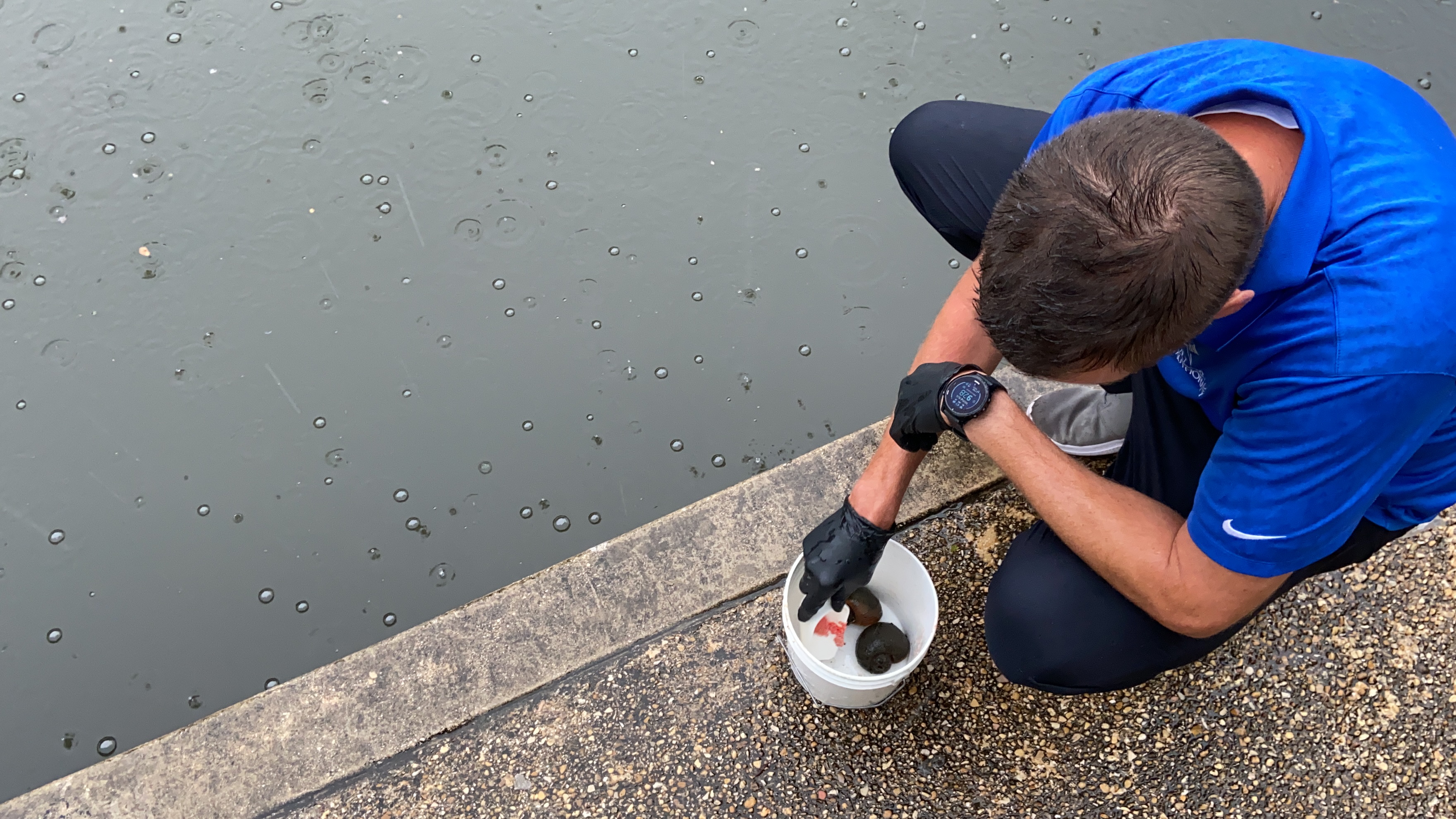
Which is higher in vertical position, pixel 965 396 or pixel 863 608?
pixel 965 396

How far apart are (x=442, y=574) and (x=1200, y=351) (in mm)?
1720

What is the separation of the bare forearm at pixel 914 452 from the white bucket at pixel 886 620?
9 centimetres

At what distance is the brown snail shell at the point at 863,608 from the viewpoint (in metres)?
1.76

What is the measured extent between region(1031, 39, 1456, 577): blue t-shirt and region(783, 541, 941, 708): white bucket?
0.56 m

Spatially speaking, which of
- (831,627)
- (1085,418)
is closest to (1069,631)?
(831,627)

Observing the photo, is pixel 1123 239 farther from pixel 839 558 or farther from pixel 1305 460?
pixel 839 558

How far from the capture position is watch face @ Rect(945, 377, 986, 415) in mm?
1453

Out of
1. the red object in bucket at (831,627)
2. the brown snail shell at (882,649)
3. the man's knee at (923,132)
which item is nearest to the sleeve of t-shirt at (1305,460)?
the brown snail shell at (882,649)

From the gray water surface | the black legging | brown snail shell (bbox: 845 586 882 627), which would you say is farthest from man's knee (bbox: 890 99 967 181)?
brown snail shell (bbox: 845 586 882 627)

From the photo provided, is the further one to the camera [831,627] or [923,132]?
[923,132]

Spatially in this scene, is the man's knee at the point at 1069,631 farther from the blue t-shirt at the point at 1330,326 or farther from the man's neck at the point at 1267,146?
the man's neck at the point at 1267,146

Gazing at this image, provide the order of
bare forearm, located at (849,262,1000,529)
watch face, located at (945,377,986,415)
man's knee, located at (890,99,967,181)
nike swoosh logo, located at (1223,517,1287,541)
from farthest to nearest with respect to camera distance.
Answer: man's knee, located at (890,99,967,181)
bare forearm, located at (849,262,1000,529)
watch face, located at (945,377,986,415)
nike swoosh logo, located at (1223,517,1287,541)

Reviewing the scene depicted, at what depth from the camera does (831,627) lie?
70.2 inches

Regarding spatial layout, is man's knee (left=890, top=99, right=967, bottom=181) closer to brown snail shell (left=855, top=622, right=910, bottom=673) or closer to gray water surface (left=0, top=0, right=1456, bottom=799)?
gray water surface (left=0, top=0, right=1456, bottom=799)
